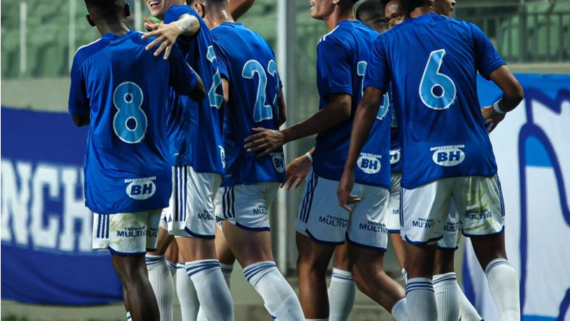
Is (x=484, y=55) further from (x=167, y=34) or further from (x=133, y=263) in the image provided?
(x=133, y=263)

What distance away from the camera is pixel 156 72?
222 inches

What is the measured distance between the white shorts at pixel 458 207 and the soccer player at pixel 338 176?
790mm

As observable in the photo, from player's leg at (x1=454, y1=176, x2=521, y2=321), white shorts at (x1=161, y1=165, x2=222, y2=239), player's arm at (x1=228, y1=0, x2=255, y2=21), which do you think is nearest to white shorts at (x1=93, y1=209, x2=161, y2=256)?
white shorts at (x1=161, y1=165, x2=222, y2=239)

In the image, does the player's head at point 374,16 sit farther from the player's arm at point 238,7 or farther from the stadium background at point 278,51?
the stadium background at point 278,51

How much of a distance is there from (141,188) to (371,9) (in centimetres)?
250

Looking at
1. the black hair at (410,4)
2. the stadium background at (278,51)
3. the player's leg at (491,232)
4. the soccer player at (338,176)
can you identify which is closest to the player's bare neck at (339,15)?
the soccer player at (338,176)

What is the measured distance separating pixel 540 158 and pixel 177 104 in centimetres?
336

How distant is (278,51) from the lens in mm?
8781

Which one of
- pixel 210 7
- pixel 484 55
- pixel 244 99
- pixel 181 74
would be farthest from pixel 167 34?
pixel 484 55

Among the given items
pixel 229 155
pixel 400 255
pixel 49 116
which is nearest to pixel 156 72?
pixel 229 155

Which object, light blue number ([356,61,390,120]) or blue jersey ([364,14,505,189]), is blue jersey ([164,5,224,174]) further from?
blue jersey ([364,14,505,189])

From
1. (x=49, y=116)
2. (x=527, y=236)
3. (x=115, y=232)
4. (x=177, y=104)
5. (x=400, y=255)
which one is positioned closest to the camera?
(x=115, y=232)

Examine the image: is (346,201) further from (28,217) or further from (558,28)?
(28,217)

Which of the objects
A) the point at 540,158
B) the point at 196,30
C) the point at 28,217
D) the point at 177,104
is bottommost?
the point at 28,217
